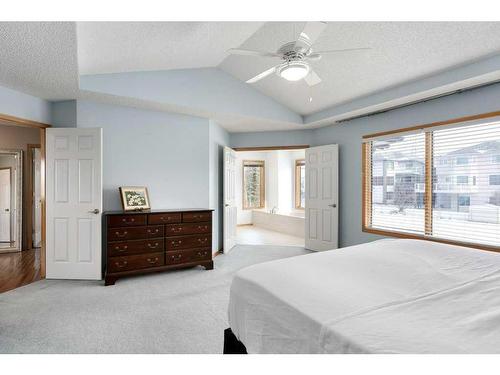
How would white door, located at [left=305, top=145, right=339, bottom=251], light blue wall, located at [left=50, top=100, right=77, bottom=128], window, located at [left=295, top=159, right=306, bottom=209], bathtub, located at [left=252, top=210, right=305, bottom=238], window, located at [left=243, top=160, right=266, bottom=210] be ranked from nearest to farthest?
light blue wall, located at [left=50, top=100, right=77, bottom=128], white door, located at [left=305, top=145, right=339, bottom=251], bathtub, located at [left=252, top=210, right=305, bottom=238], window, located at [left=295, top=159, right=306, bottom=209], window, located at [left=243, top=160, right=266, bottom=210]

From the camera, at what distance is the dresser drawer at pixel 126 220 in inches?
139

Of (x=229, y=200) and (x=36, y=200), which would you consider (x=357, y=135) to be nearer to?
(x=229, y=200)

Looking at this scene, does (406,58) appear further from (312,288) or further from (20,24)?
(20,24)

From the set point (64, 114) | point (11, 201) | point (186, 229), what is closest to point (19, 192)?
point (11, 201)

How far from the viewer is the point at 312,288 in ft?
4.55

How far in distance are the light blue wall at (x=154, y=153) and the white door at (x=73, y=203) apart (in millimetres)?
285

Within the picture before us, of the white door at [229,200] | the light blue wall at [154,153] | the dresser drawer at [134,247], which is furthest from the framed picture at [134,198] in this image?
the white door at [229,200]

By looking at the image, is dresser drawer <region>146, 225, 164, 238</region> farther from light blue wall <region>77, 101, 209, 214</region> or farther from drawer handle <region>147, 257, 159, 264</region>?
light blue wall <region>77, 101, 209, 214</region>

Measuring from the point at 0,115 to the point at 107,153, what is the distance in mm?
1167

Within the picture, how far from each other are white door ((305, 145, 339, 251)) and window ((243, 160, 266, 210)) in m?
3.38

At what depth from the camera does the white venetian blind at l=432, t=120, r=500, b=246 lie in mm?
3152

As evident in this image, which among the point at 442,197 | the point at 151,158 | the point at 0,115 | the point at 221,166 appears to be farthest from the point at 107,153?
the point at 442,197

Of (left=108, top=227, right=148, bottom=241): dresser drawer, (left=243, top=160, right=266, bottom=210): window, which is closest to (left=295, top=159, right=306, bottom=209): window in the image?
(left=243, top=160, right=266, bottom=210): window
